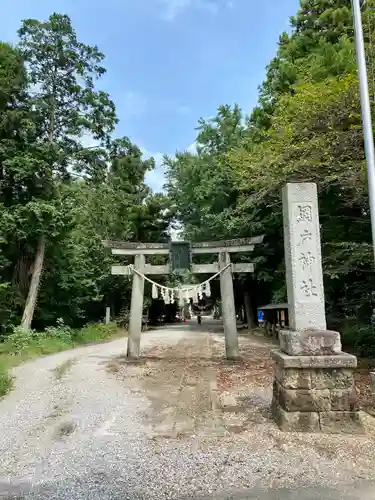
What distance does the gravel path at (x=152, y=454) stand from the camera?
11.5 ft

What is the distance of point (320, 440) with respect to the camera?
4617 mm

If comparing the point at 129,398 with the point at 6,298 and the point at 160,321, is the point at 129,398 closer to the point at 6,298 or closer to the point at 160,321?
the point at 6,298

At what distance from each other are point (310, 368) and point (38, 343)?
12.1 meters

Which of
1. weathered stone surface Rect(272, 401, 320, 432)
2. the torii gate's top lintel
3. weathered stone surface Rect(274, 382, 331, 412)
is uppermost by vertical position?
the torii gate's top lintel

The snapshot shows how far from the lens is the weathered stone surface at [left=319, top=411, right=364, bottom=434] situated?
191 inches

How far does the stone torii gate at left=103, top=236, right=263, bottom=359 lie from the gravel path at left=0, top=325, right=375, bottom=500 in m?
3.43

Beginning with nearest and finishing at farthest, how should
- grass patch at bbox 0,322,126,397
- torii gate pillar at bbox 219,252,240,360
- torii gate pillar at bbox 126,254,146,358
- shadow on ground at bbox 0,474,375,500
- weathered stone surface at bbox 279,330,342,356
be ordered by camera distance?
shadow on ground at bbox 0,474,375,500 → weathered stone surface at bbox 279,330,342,356 → torii gate pillar at bbox 219,252,240,360 → torii gate pillar at bbox 126,254,146,358 → grass patch at bbox 0,322,126,397

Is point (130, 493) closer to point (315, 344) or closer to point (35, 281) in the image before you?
point (315, 344)

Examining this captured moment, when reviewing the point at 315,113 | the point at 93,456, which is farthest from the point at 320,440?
the point at 315,113

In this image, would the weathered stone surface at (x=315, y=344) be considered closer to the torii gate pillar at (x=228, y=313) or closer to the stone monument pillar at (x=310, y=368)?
the stone monument pillar at (x=310, y=368)

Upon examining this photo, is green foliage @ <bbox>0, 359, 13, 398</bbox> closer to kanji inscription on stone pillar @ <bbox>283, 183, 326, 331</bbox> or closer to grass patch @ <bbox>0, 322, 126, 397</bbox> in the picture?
grass patch @ <bbox>0, 322, 126, 397</bbox>

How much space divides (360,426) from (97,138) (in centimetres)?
1771

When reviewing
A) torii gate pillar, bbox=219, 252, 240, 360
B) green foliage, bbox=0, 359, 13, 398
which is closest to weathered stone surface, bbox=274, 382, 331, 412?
green foliage, bbox=0, 359, 13, 398

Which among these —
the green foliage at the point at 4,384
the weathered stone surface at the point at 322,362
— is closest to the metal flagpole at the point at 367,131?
the weathered stone surface at the point at 322,362
